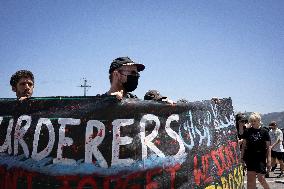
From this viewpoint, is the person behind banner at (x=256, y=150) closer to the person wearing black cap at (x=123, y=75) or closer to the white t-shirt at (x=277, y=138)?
the person wearing black cap at (x=123, y=75)

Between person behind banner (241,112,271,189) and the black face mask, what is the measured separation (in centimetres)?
364

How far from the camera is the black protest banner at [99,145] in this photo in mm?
3053

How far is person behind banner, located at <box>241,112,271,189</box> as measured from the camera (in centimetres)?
639

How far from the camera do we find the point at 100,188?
3.00 meters

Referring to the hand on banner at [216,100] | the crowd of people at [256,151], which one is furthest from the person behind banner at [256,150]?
the hand on banner at [216,100]

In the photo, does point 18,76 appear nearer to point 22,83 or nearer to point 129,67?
point 22,83

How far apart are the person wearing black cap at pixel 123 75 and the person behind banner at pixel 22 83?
46.1 inches

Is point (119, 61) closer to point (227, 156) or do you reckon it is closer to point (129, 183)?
point (129, 183)

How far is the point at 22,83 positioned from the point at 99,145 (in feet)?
5.37

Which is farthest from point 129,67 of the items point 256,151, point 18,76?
point 256,151

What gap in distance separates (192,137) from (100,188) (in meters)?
1.13

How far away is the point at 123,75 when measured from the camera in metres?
3.64

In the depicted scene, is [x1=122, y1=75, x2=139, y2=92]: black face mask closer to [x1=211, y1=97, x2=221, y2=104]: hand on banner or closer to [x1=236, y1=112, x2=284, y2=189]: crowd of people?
[x1=211, y1=97, x2=221, y2=104]: hand on banner

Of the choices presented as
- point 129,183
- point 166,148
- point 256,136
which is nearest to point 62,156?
point 129,183
